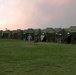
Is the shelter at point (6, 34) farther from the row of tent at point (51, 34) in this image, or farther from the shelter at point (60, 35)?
the shelter at point (60, 35)

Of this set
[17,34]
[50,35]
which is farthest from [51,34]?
[17,34]

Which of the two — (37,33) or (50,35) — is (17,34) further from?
(50,35)

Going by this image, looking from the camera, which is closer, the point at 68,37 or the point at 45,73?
the point at 45,73

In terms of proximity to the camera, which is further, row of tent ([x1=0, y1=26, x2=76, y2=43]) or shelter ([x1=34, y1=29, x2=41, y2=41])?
shelter ([x1=34, y1=29, x2=41, y2=41])

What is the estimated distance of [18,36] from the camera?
67188mm

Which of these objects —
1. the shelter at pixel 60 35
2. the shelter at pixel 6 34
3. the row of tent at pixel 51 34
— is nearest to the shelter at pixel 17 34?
the row of tent at pixel 51 34

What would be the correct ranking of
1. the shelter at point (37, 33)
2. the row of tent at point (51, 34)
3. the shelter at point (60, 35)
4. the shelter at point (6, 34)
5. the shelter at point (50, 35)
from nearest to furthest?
1. the row of tent at point (51, 34)
2. the shelter at point (60, 35)
3. the shelter at point (50, 35)
4. the shelter at point (37, 33)
5. the shelter at point (6, 34)

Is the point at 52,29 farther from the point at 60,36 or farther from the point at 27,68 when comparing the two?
the point at 27,68

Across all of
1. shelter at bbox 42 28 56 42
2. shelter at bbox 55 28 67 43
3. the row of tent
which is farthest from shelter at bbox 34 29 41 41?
shelter at bbox 55 28 67 43

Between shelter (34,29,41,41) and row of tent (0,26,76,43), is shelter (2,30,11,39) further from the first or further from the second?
shelter (34,29,41,41)

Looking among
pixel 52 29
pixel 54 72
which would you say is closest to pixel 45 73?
pixel 54 72

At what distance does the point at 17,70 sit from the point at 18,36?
55.0m

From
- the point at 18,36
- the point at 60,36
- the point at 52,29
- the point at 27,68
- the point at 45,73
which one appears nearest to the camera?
the point at 45,73

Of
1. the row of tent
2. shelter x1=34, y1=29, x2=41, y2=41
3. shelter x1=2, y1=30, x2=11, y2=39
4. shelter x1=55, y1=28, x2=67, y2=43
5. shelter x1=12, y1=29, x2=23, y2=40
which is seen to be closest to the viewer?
the row of tent
